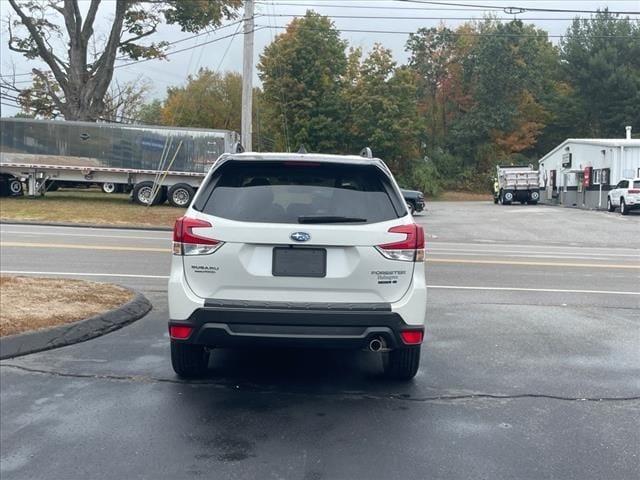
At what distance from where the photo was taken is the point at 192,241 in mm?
5176

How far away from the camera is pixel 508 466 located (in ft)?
14.1

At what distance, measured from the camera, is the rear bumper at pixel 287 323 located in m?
5.10

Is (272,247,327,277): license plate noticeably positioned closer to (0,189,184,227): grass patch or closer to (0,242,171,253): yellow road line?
(0,242,171,253): yellow road line

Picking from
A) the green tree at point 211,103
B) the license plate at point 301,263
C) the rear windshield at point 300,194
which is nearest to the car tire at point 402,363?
the license plate at point 301,263

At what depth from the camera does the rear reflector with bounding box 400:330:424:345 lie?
5279 millimetres

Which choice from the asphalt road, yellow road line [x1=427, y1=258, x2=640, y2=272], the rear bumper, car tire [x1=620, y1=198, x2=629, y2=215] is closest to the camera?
the asphalt road

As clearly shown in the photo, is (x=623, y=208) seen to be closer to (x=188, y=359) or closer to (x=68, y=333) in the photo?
(x=68, y=333)

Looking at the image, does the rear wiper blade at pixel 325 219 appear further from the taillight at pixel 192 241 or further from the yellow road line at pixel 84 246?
the yellow road line at pixel 84 246

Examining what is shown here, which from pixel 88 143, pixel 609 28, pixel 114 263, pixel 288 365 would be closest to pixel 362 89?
pixel 609 28

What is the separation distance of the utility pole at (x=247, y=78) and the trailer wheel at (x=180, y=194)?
19.9 feet

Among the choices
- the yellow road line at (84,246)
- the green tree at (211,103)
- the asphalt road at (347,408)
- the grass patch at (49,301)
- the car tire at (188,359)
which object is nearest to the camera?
the asphalt road at (347,408)

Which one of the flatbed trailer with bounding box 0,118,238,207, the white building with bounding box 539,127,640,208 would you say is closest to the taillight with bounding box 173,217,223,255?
the flatbed trailer with bounding box 0,118,238,207

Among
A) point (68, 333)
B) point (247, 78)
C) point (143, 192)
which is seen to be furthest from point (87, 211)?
point (68, 333)

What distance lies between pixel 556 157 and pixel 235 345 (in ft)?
166
